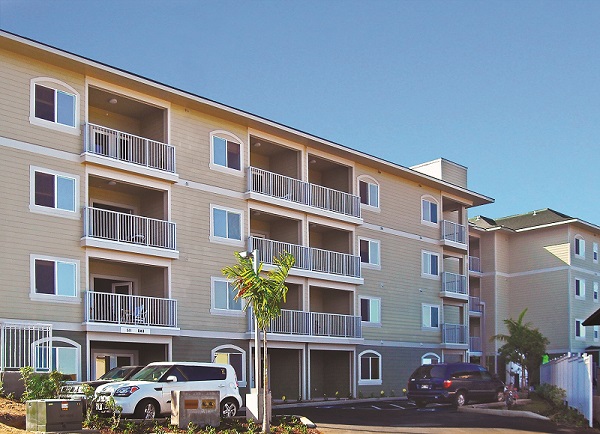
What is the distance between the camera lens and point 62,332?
28.5 meters

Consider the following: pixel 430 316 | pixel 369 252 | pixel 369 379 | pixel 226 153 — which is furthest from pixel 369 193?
pixel 226 153

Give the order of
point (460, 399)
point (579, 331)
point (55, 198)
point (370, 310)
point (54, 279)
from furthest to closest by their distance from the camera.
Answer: point (579, 331) < point (370, 310) < point (460, 399) < point (55, 198) < point (54, 279)

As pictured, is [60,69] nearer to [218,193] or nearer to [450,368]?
[218,193]

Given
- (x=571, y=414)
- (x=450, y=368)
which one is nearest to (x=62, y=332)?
(x=450, y=368)

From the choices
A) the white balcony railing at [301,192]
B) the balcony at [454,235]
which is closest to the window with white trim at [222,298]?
the white balcony railing at [301,192]

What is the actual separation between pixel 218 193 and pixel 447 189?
17735 mm

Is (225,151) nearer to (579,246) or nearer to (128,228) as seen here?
(128,228)

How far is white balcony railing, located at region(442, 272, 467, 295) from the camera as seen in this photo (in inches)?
1872

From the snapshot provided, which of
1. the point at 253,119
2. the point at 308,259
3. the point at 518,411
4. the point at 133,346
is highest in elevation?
the point at 253,119

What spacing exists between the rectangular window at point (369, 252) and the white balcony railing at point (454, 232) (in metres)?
6.07

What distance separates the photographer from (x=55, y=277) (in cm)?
2880

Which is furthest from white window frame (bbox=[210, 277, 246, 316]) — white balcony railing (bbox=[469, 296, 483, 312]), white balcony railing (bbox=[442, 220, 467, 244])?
white balcony railing (bbox=[469, 296, 483, 312])

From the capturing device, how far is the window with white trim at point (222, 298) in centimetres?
3450

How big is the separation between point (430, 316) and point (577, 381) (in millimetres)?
17164
